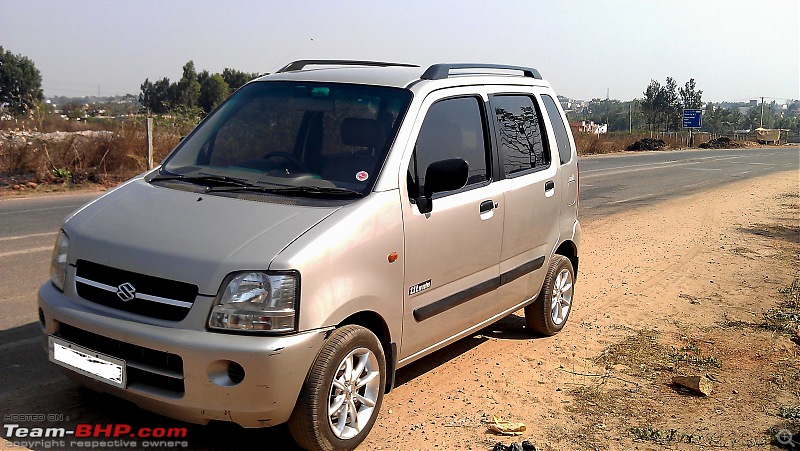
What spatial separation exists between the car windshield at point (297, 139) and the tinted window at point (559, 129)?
2149 mm

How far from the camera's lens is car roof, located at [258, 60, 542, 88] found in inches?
204

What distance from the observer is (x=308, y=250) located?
152 inches

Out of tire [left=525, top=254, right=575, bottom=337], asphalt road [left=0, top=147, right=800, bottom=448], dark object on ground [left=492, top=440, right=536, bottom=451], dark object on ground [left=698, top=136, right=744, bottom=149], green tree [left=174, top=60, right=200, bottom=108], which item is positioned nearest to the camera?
dark object on ground [left=492, top=440, right=536, bottom=451]

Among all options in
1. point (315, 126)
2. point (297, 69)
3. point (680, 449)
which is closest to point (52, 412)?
point (315, 126)

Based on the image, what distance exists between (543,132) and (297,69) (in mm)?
2040

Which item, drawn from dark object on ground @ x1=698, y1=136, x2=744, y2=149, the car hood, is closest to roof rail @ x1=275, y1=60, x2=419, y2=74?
the car hood

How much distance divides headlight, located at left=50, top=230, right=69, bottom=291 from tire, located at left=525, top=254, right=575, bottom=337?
12.0ft

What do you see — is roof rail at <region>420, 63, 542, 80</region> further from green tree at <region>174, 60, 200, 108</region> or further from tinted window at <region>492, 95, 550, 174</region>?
green tree at <region>174, 60, 200, 108</region>

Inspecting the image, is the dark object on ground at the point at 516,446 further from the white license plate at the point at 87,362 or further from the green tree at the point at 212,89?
the green tree at the point at 212,89

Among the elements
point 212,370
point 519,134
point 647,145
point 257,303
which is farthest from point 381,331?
point 647,145

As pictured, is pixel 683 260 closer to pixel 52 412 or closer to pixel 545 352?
pixel 545 352

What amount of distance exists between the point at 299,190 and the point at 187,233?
744 millimetres

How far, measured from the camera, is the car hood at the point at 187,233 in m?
3.79

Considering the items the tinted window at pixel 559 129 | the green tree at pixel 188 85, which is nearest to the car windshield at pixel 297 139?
the tinted window at pixel 559 129
